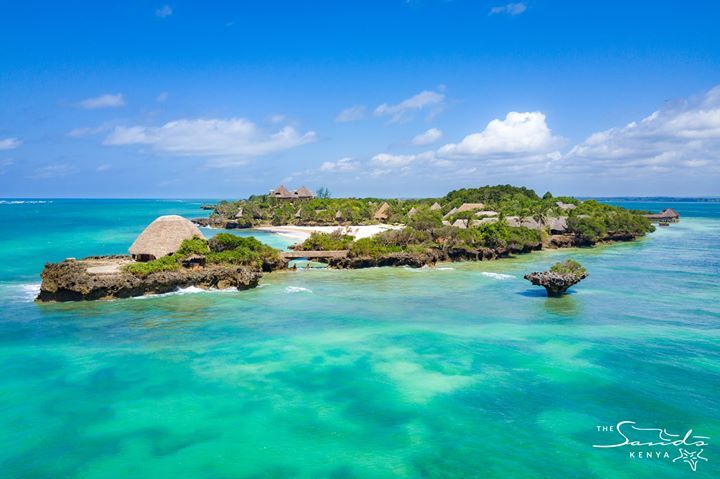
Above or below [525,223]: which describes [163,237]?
above

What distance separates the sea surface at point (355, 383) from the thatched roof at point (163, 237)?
3908mm

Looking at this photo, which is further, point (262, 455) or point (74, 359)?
point (74, 359)

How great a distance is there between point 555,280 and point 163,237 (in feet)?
71.1

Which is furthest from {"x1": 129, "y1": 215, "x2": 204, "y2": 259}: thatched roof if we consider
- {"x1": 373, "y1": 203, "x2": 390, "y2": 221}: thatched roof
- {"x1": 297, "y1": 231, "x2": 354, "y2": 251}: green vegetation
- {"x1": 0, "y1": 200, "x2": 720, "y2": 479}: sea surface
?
{"x1": 373, "y1": 203, "x2": 390, "y2": 221}: thatched roof

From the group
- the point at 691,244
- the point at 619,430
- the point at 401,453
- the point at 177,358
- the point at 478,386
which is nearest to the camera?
the point at 401,453

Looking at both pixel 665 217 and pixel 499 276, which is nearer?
pixel 499 276

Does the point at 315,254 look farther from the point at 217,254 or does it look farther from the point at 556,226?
the point at 556,226

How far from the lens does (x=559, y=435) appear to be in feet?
37.9

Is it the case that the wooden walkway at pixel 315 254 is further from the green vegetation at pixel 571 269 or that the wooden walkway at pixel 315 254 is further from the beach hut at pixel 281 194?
the beach hut at pixel 281 194

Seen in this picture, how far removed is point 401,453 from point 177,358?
351 inches

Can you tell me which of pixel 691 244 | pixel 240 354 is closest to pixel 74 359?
pixel 240 354

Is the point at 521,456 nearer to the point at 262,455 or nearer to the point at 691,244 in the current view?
the point at 262,455

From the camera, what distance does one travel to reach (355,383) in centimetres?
1459

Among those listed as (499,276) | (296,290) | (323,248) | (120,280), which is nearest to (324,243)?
(323,248)
